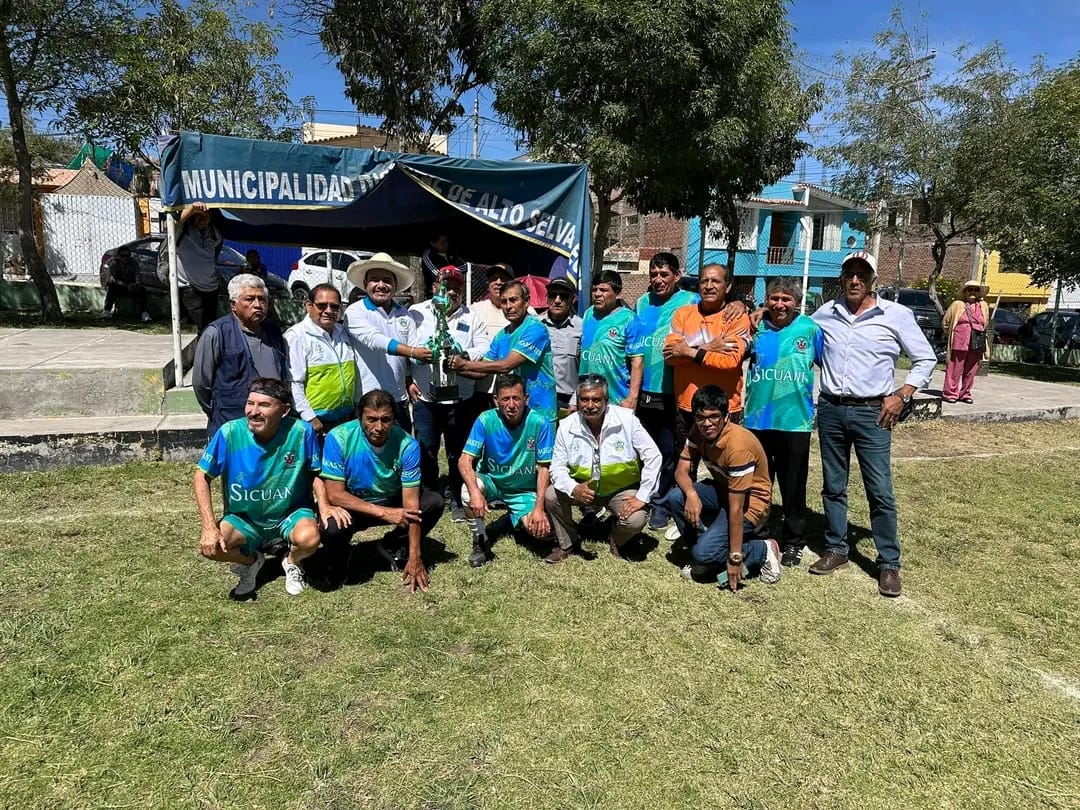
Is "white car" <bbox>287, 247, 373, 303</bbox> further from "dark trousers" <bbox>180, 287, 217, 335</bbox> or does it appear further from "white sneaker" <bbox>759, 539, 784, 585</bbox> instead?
"white sneaker" <bbox>759, 539, 784, 585</bbox>

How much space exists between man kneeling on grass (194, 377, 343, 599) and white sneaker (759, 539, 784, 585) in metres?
2.40

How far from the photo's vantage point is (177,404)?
6691mm

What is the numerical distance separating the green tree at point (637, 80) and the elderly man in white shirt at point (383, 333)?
8639 millimetres

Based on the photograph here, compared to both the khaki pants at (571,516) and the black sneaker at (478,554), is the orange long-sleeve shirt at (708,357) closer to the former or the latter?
the khaki pants at (571,516)

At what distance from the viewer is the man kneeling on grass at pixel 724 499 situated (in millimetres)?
3775

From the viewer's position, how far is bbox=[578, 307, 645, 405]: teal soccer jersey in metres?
4.63

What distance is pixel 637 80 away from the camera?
12.1 meters

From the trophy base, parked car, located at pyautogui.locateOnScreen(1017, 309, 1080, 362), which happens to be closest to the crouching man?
the trophy base

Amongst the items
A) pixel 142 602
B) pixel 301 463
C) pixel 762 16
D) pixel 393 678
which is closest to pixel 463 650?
pixel 393 678

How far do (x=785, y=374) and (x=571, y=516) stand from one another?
4.97 ft

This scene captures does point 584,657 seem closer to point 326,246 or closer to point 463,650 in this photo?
point 463,650

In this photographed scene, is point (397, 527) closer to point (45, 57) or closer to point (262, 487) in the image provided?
point (262, 487)

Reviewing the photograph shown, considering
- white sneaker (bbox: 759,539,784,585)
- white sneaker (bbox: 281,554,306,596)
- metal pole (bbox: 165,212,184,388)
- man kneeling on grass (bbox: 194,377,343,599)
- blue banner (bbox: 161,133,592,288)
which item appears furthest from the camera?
metal pole (bbox: 165,212,184,388)

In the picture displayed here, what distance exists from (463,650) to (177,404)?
15.8 ft
